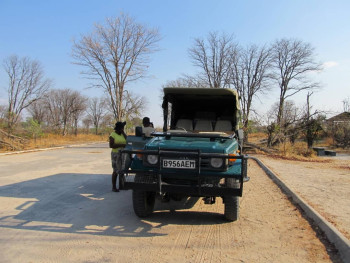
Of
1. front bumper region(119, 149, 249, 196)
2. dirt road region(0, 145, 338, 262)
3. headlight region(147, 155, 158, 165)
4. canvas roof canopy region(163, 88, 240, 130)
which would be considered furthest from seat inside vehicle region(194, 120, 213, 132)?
headlight region(147, 155, 158, 165)

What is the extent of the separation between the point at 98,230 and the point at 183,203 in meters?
2.36

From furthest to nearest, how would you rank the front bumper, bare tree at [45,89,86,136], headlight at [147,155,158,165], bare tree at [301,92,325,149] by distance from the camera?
bare tree at [45,89,86,136] < bare tree at [301,92,325,149] < headlight at [147,155,158,165] < the front bumper

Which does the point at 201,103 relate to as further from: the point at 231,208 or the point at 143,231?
the point at 143,231

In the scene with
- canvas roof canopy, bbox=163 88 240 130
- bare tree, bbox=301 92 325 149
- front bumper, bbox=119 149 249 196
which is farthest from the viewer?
bare tree, bbox=301 92 325 149

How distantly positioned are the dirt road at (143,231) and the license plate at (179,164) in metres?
1.00

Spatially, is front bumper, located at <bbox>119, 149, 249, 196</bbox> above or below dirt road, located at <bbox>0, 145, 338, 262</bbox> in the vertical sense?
above

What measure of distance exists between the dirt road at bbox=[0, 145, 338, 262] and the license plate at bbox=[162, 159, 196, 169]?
100 cm

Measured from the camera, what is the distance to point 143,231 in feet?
15.8

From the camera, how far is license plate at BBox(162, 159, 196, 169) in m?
4.81

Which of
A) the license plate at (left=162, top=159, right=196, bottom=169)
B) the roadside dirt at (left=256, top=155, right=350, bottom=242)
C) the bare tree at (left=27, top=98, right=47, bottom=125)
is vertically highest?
the bare tree at (left=27, top=98, right=47, bottom=125)

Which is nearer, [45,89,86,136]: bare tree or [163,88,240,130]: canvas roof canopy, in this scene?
[163,88,240,130]: canvas roof canopy

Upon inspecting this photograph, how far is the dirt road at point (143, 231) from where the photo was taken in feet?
12.8

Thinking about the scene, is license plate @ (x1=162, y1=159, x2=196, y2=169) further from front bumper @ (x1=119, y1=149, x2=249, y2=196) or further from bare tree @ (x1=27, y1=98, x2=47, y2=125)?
bare tree @ (x1=27, y1=98, x2=47, y2=125)

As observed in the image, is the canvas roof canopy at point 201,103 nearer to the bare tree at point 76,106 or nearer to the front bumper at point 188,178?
the front bumper at point 188,178
